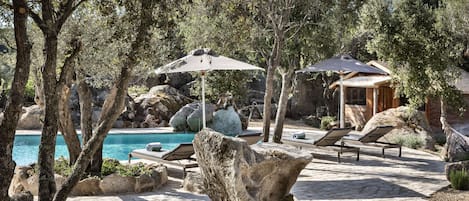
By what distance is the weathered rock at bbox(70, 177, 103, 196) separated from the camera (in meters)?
8.40

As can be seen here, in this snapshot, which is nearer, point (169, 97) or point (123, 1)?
point (123, 1)

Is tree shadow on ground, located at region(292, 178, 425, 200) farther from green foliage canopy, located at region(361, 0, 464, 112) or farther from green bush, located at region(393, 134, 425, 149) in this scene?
green bush, located at region(393, 134, 425, 149)

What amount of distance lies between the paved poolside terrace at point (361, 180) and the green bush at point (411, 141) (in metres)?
1.68

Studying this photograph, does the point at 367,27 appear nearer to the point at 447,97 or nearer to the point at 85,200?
the point at 447,97

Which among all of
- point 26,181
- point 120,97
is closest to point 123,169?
point 26,181

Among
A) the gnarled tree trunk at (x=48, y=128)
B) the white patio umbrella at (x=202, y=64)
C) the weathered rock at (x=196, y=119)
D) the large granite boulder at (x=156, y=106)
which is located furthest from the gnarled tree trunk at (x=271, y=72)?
the large granite boulder at (x=156, y=106)

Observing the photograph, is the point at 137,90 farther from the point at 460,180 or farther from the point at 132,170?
the point at 460,180

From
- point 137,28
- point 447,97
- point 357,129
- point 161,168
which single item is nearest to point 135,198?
point 161,168

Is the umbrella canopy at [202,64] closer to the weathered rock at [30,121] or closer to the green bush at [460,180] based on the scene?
the green bush at [460,180]

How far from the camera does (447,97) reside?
13172mm

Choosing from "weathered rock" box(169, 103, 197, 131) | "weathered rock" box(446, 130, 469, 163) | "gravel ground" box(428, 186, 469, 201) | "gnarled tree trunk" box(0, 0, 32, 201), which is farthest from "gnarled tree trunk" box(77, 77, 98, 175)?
"weathered rock" box(169, 103, 197, 131)

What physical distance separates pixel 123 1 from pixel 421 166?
26.4 ft

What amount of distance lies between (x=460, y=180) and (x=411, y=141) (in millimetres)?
6910

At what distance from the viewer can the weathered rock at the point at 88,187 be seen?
8.40 meters
